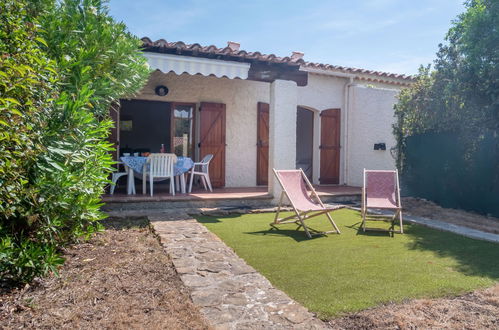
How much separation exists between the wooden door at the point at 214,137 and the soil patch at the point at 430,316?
7.50 metres

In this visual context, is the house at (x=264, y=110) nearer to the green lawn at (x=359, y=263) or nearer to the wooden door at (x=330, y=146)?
the wooden door at (x=330, y=146)

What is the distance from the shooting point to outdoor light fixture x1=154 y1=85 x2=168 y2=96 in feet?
30.8

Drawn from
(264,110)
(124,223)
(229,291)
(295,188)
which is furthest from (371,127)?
(229,291)

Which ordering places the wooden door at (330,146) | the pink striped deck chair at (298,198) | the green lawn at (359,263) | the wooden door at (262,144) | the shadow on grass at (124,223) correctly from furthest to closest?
the wooden door at (330,146) → the wooden door at (262,144) → the shadow on grass at (124,223) → the pink striped deck chair at (298,198) → the green lawn at (359,263)

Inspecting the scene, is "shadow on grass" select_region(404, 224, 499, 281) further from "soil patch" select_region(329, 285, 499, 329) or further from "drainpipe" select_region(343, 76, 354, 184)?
"drainpipe" select_region(343, 76, 354, 184)

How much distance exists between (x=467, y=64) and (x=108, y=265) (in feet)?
24.5

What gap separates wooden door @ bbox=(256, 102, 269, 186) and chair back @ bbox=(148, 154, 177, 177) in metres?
3.37

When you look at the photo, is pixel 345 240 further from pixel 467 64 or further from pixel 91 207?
pixel 467 64

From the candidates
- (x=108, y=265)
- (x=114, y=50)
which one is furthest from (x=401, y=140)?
(x=108, y=265)

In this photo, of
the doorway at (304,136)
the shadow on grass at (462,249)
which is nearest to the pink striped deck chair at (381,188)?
the shadow on grass at (462,249)

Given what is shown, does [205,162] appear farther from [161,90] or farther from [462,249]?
A: [462,249]

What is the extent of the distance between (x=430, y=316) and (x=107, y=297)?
2.60 m

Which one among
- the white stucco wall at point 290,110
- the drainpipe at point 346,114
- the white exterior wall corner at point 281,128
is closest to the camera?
the white exterior wall corner at point 281,128

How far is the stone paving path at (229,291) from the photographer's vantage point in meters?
2.51
